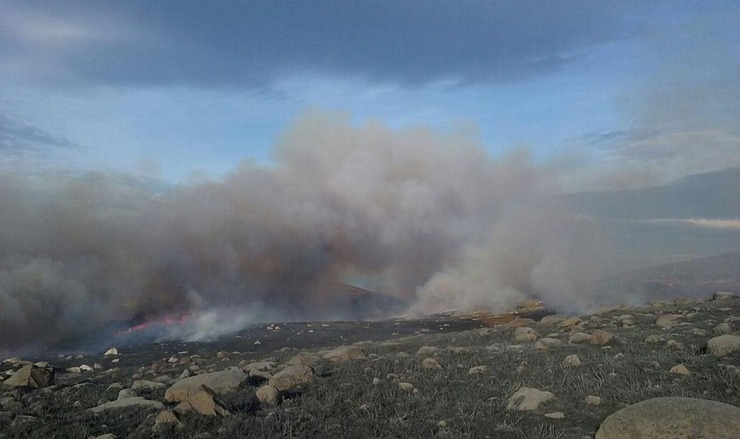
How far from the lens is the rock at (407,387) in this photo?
10352 millimetres

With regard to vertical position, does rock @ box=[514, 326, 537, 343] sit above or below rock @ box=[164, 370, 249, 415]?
below

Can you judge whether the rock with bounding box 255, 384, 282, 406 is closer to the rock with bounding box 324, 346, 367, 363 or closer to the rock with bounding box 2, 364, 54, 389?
the rock with bounding box 324, 346, 367, 363

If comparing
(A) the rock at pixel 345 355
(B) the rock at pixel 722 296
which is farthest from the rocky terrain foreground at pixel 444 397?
(B) the rock at pixel 722 296

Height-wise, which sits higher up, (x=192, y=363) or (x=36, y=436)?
(x=36, y=436)

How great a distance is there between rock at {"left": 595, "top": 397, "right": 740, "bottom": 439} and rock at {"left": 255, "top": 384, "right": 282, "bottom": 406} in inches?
228

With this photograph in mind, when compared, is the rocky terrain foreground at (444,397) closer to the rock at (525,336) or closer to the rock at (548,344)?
the rock at (548,344)

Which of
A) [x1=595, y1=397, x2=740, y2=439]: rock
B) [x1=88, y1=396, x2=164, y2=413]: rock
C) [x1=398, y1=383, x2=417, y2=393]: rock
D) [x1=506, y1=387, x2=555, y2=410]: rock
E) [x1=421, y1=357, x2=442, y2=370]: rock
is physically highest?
[x1=595, y1=397, x2=740, y2=439]: rock

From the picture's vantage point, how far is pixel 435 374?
11859 mm

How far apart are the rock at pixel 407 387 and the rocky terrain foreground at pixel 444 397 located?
2 cm

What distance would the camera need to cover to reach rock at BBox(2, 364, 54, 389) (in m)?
14.5

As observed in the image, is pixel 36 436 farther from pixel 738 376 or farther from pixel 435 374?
pixel 738 376

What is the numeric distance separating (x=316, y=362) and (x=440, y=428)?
8.71 meters

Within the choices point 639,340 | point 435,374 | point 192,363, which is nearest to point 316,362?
point 435,374

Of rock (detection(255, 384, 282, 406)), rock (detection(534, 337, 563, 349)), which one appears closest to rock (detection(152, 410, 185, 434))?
rock (detection(255, 384, 282, 406))
